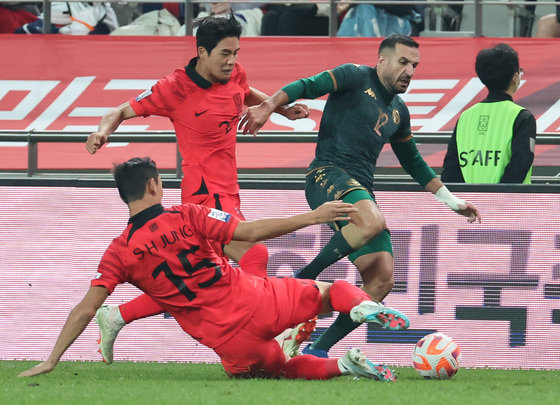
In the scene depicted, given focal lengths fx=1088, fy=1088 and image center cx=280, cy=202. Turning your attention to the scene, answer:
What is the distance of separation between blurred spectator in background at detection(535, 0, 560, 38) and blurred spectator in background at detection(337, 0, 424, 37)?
1.25 metres

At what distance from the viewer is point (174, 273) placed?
6215 mm

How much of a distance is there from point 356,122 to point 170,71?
4.00 meters

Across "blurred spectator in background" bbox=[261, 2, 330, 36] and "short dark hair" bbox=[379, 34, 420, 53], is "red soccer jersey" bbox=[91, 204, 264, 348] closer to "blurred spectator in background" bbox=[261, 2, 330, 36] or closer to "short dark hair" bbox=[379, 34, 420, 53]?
"short dark hair" bbox=[379, 34, 420, 53]

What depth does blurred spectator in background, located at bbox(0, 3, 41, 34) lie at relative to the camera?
1199 centimetres

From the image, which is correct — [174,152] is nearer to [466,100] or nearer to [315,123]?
[315,123]

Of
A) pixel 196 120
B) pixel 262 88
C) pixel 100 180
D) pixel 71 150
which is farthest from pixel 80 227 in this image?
pixel 262 88

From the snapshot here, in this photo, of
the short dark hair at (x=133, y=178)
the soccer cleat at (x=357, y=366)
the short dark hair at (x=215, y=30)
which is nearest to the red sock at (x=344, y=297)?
the soccer cleat at (x=357, y=366)

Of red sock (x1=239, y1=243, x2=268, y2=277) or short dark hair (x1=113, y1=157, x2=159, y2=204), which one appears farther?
red sock (x1=239, y1=243, x2=268, y2=277)

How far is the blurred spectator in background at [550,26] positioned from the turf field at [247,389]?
489 cm

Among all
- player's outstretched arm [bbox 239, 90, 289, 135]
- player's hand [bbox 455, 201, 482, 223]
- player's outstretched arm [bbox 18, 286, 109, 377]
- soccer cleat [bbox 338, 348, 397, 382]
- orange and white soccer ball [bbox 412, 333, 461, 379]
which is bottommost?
orange and white soccer ball [bbox 412, 333, 461, 379]

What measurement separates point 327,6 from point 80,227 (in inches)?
175

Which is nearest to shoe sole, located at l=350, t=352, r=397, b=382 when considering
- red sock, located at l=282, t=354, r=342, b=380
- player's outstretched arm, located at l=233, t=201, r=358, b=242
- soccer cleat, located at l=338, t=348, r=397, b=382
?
soccer cleat, located at l=338, t=348, r=397, b=382

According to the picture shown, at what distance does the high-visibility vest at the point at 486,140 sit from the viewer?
8.36 m

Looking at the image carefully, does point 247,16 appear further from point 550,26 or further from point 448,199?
point 448,199
